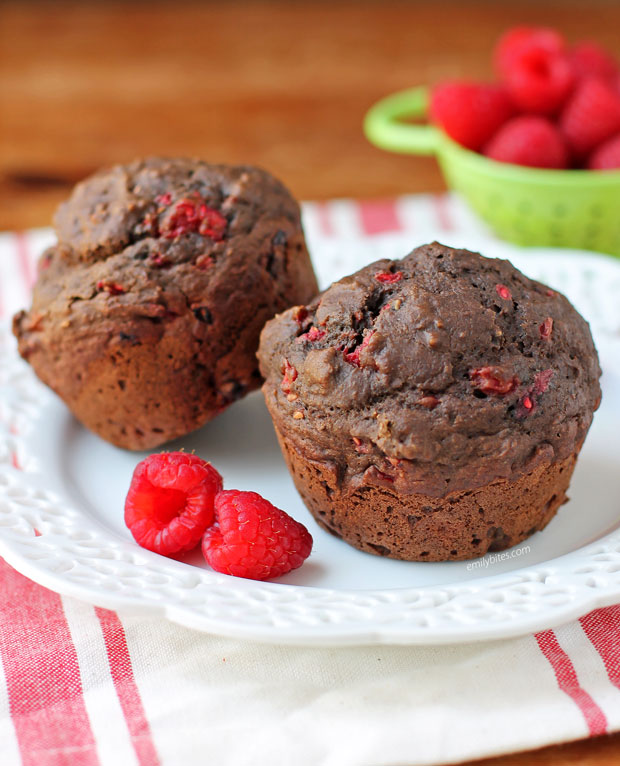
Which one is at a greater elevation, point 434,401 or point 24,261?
point 434,401

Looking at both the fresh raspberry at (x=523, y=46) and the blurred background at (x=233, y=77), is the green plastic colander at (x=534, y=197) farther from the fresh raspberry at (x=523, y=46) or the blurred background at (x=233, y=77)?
the blurred background at (x=233, y=77)

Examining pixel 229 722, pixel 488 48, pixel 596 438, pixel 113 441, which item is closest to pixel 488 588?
pixel 229 722

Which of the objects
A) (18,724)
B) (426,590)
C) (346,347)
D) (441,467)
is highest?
(346,347)

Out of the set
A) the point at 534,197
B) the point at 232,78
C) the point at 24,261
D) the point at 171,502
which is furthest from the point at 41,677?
the point at 232,78

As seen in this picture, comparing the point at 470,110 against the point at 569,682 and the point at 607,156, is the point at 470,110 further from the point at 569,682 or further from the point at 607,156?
the point at 569,682

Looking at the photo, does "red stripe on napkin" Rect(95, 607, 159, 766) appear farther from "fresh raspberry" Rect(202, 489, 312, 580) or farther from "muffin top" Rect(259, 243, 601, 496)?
"muffin top" Rect(259, 243, 601, 496)

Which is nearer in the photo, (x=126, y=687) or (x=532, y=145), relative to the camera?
(x=126, y=687)

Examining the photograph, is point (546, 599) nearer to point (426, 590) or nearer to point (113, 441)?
point (426, 590)
